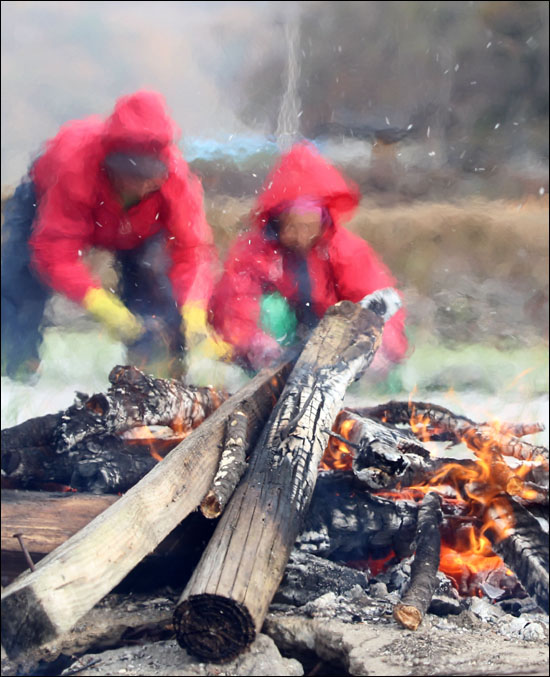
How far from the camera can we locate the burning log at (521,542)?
200 cm

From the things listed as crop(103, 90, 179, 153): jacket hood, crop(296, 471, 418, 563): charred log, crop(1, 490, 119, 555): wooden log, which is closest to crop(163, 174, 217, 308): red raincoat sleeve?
crop(103, 90, 179, 153): jacket hood

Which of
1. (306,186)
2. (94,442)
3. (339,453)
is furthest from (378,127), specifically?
(94,442)

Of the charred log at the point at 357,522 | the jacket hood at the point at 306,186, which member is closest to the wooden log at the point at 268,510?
the charred log at the point at 357,522

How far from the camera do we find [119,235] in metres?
3.73

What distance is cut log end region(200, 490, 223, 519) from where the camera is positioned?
1.96 m

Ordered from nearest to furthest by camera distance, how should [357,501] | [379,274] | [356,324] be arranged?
[357,501], [356,324], [379,274]

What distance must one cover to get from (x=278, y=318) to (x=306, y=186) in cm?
107

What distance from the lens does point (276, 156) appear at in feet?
13.9

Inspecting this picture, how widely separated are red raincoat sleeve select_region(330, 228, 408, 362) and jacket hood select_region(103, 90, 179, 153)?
1.55m

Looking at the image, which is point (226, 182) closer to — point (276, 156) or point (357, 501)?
point (276, 156)

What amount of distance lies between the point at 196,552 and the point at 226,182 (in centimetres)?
290

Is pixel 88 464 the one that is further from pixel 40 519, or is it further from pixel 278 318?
pixel 278 318

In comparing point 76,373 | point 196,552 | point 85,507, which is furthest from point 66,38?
point 196,552

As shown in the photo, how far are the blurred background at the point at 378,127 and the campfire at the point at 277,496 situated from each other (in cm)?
120
